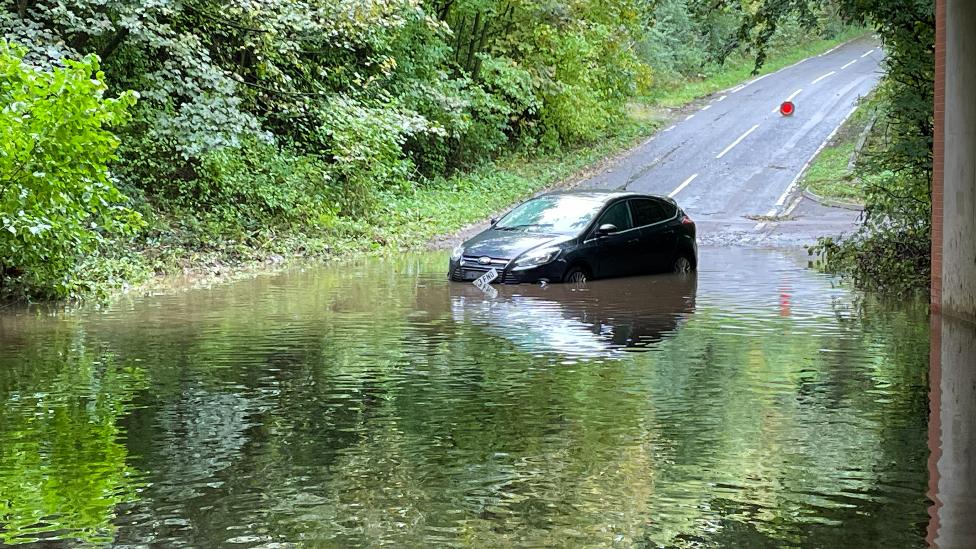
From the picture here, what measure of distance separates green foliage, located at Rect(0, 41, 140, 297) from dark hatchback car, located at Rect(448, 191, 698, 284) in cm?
561

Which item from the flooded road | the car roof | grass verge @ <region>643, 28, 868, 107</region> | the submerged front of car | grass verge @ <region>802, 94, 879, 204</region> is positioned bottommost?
the flooded road

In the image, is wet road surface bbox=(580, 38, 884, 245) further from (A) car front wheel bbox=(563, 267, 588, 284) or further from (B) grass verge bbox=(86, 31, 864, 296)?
(A) car front wheel bbox=(563, 267, 588, 284)

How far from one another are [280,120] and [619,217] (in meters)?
12.1

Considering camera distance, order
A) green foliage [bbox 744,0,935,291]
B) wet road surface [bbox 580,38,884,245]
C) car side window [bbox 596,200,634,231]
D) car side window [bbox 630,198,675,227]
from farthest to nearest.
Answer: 1. wet road surface [bbox 580,38,884,245]
2. car side window [bbox 630,198,675,227]
3. car side window [bbox 596,200,634,231]
4. green foliage [bbox 744,0,935,291]

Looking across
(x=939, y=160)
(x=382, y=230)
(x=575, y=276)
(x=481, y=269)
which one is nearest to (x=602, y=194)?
(x=575, y=276)

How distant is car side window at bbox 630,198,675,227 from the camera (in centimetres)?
1961

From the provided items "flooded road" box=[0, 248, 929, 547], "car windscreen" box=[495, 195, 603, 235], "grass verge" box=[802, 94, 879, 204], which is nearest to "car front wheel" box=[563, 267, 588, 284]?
"car windscreen" box=[495, 195, 603, 235]

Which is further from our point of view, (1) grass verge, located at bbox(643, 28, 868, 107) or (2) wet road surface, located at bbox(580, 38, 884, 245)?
(1) grass verge, located at bbox(643, 28, 868, 107)

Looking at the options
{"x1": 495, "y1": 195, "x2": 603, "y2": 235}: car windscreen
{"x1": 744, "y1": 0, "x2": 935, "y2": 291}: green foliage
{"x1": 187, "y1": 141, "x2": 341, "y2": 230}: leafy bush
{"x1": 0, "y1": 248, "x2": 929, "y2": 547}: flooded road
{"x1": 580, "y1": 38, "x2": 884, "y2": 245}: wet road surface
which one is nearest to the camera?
{"x1": 0, "y1": 248, "x2": 929, "y2": 547}: flooded road

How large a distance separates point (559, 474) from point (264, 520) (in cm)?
172

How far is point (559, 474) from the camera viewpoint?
681 centimetres

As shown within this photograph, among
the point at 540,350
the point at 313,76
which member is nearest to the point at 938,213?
the point at 540,350

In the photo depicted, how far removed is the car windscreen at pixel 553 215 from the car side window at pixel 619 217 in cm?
16

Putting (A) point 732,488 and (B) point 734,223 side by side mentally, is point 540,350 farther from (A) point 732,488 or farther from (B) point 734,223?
(B) point 734,223
